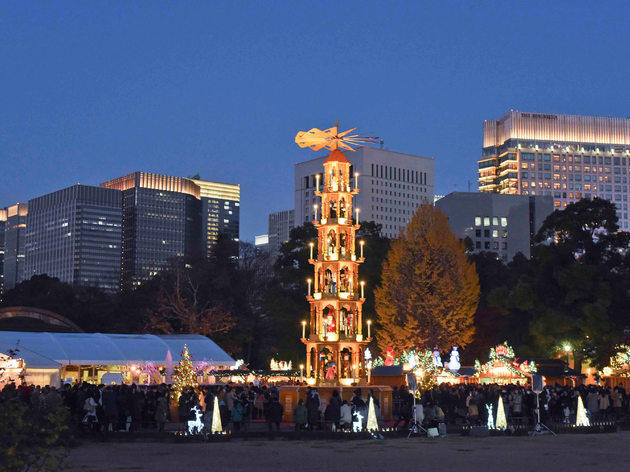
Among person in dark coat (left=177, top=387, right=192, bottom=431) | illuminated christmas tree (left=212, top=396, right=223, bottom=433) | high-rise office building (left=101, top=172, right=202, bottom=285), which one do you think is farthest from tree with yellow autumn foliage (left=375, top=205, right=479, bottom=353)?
high-rise office building (left=101, top=172, right=202, bottom=285)

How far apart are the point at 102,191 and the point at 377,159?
7162 centimetres

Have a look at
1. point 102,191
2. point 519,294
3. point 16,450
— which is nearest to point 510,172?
point 102,191

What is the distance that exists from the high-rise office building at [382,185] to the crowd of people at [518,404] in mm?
121037

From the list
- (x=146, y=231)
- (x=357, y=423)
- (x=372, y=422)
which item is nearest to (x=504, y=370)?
(x=357, y=423)

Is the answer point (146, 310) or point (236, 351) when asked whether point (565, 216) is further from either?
point (146, 310)

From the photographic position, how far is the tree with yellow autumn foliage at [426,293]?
52.6 m

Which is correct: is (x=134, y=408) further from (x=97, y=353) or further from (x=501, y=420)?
(x=97, y=353)

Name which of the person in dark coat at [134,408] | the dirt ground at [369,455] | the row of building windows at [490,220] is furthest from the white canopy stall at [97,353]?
the row of building windows at [490,220]

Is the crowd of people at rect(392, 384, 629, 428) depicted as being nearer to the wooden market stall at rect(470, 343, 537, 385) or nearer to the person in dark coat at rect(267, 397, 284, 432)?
the person in dark coat at rect(267, 397, 284, 432)

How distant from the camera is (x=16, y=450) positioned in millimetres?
9562

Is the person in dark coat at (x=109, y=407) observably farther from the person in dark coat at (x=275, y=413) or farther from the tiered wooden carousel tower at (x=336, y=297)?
the tiered wooden carousel tower at (x=336, y=297)

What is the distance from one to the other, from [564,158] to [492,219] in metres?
57.3

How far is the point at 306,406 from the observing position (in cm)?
2453

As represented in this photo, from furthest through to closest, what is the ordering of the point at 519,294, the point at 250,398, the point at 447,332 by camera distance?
the point at 447,332 → the point at 519,294 → the point at 250,398
